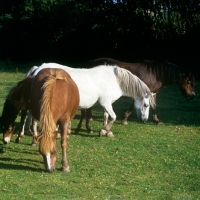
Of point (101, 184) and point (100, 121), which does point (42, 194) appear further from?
point (100, 121)

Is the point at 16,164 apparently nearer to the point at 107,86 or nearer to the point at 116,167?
the point at 116,167

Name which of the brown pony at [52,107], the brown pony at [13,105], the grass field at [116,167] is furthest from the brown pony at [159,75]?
the brown pony at [52,107]

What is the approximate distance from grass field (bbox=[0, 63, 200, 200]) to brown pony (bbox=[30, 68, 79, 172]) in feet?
1.48

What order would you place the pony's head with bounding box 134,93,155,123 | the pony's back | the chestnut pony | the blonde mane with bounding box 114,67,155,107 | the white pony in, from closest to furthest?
1. the chestnut pony
2. the pony's back
3. the white pony
4. the blonde mane with bounding box 114,67,155,107
5. the pony's head with bounding box 134,93,155,123

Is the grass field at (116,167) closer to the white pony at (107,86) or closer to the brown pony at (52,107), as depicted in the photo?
the brown pony at (52,107)

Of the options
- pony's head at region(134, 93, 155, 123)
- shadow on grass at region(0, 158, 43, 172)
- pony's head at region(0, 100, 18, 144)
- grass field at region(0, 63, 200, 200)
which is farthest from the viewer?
pony's head at region(134, 93, 155, 123)

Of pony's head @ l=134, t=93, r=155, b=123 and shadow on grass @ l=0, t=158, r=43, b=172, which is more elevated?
pony's head @ l=134, t=93, r=155, b=123

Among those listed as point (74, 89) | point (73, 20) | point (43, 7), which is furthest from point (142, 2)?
point (74, 89)

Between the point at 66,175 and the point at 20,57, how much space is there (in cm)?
2914

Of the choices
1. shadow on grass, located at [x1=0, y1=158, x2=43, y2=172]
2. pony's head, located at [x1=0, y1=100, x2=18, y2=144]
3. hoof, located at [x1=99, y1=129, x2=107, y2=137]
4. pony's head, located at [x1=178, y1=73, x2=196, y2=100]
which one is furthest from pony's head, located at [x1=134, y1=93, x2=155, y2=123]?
shadow on grass, located at [x1=0, y1=158, x2=43, y2=172]

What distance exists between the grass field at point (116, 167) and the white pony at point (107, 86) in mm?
751

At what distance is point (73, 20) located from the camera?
2919cm

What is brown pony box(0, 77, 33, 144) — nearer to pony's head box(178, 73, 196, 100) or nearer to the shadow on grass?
the shadow on grass

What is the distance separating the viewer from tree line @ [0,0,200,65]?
23.3 metres
